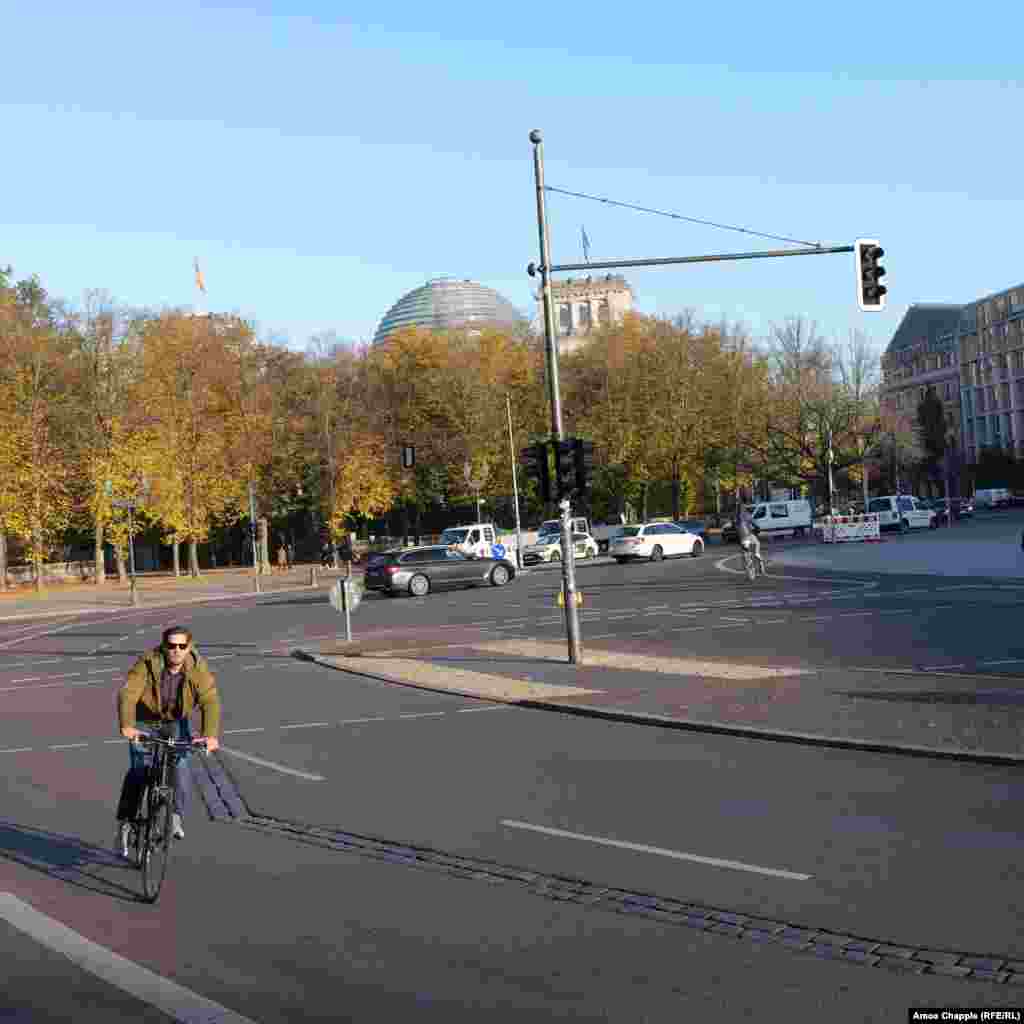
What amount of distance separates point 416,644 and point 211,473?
42.1 m

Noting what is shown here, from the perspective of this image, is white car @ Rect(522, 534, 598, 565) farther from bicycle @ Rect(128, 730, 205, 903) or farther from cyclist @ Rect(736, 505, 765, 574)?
bicycle @ Rect(128, 730, 205, 903)

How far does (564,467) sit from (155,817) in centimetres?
1226

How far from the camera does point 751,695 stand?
15641 mm

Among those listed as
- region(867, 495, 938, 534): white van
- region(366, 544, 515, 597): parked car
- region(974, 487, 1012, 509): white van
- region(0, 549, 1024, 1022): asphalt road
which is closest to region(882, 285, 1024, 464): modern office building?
region(974, 487, 1012, 509): white van

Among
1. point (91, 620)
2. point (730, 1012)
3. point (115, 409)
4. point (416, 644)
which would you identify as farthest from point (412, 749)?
point (115, 409)

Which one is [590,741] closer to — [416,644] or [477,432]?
[416,644]

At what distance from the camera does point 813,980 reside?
5895 millimetres

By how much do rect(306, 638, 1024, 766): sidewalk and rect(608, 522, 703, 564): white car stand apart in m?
31.8

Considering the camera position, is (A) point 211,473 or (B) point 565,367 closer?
(A) point 211,473

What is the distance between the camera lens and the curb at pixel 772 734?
36.8 ft

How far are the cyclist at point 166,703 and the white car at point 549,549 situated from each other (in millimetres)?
50615

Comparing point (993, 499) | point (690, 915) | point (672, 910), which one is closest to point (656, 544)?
point (672, 910)

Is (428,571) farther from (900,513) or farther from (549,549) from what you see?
(900,513)

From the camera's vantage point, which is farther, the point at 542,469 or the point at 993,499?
the point at 993,499
